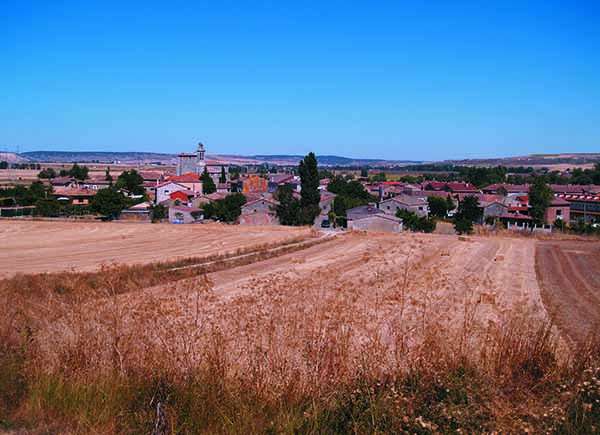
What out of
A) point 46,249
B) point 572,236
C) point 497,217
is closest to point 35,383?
point 46,249

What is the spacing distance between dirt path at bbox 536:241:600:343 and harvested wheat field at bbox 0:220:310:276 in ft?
49.8

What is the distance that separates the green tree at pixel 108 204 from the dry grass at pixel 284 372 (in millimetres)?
46915

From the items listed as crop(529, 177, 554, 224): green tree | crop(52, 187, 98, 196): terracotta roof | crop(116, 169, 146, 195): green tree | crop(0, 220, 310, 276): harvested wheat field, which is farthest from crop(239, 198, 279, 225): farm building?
crop(116, 169, 146, 195): green tree

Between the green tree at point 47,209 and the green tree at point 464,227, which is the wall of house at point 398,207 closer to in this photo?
the green tree at point 464,227

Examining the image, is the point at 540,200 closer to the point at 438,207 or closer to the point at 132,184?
the point at 438,207

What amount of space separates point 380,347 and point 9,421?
8.52ft

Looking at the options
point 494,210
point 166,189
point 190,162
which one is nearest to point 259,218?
point 166,189

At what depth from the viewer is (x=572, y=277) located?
22984 millimetres

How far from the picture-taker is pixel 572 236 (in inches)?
1537

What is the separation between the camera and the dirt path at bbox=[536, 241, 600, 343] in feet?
46.2

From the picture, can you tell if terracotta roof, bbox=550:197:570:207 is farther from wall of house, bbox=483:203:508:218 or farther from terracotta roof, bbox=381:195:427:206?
terracotta roof, bbox=381:195:427:206

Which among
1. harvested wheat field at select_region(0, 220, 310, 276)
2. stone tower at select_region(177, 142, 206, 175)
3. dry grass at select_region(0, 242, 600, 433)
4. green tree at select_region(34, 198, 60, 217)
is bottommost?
harvested wheat field at select_region(0, 220, 310, 276)

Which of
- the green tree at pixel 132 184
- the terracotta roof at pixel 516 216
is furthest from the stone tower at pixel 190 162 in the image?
the terracotta roof at pixel 516 216

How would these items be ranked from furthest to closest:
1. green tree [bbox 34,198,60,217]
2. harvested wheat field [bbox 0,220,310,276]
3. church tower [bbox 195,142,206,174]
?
church tower [bbox 195,142,206,174]
green tree [bbox 34,198,60,217]
harvested wheat field [bbox 0,220,310,276]
